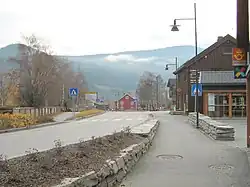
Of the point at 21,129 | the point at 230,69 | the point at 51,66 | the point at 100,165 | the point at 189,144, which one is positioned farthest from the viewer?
the point at 51,66

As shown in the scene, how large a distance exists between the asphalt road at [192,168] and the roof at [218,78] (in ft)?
98.4

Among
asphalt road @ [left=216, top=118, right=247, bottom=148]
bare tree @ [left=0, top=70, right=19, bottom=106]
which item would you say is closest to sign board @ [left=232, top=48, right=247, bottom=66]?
asphalt road @ [left=216, top=118, right=247, bottom=148]

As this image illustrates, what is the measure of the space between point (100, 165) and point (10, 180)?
2244mm

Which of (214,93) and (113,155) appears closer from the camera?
(113,155)

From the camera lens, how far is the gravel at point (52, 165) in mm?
6074

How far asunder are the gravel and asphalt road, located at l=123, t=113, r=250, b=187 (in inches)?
37.3

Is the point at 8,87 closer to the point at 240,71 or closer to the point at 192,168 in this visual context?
the point at 240,71

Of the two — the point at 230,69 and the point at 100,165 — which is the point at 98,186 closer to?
the point at 100,165

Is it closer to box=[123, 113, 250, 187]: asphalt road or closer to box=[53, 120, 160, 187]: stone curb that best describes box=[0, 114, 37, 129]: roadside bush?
box=[123, 113, 250, 187]: asphalt road

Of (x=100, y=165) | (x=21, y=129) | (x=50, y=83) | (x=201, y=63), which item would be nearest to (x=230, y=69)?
(x=201, y=63)

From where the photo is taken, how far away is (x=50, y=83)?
69.1 m

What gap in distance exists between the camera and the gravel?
6074 mm

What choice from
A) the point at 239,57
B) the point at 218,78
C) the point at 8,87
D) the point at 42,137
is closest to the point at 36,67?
the point at 8,87

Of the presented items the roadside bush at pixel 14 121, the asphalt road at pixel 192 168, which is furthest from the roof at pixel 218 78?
the asphalt road at pixel 192 168
